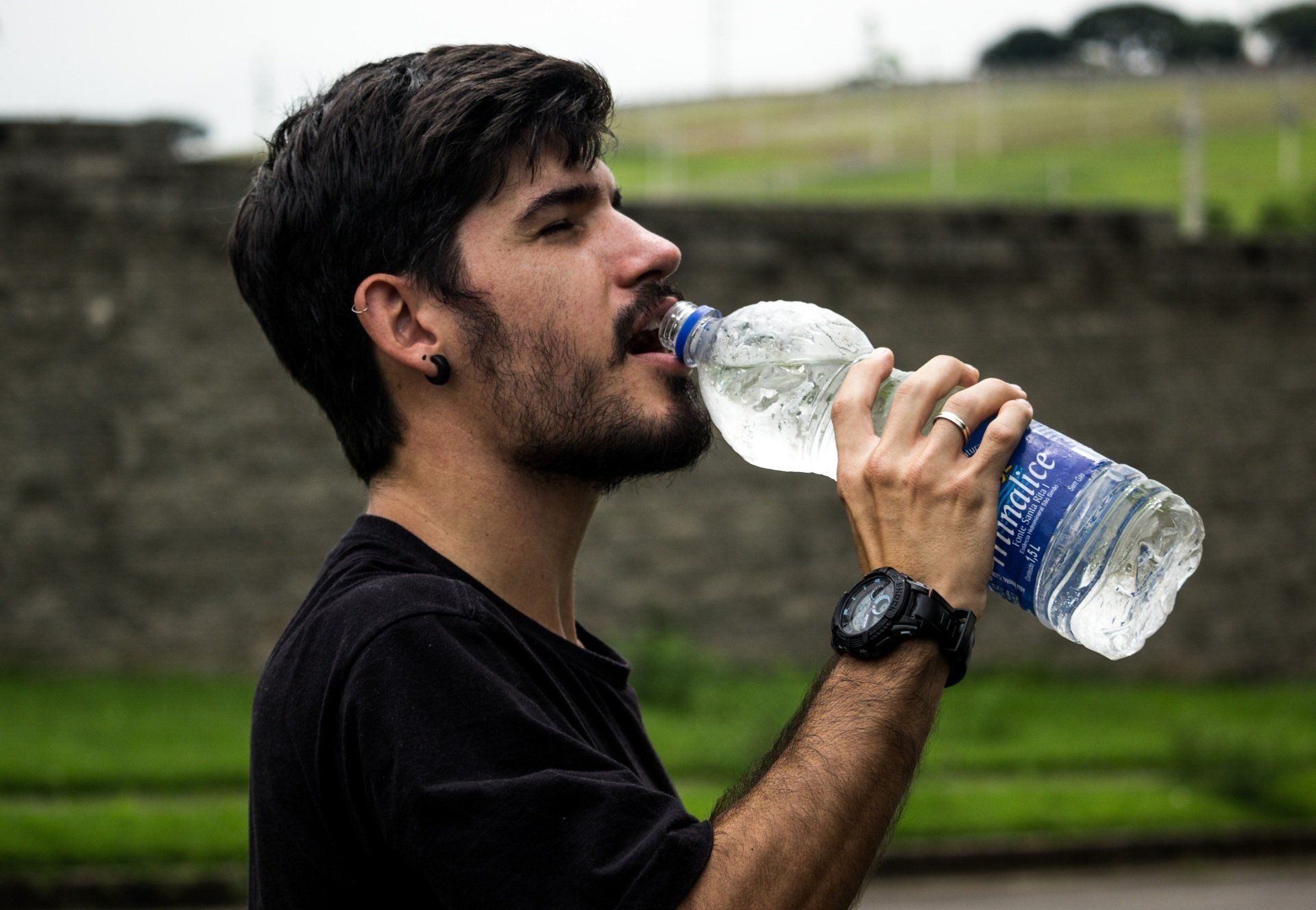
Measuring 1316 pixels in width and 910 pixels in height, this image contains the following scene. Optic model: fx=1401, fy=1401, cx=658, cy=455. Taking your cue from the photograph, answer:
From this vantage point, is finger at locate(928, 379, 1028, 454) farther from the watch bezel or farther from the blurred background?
the blurred background

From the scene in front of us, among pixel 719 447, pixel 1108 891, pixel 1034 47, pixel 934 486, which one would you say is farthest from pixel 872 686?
pixel 1034 47

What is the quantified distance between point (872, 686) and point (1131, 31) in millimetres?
84366

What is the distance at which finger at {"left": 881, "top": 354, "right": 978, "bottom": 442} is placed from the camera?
1.79m

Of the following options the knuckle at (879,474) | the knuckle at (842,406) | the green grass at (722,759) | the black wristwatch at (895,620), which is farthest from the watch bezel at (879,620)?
the green grass at (722,759)

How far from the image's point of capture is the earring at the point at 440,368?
1.97m

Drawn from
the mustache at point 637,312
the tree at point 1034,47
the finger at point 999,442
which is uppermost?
the mustache at point 637,312

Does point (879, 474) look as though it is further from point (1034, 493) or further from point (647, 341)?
point (647, 341)

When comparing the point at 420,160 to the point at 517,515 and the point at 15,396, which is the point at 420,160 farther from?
the point at 15,396

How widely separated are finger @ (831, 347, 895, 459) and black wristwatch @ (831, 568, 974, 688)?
0.17m

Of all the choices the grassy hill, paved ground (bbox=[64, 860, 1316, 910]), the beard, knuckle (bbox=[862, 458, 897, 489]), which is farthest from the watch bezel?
the grassy hill

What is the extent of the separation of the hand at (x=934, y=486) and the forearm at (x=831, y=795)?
4.5 inches

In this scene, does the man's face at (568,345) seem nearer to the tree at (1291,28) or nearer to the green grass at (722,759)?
the green grass at (722,759)

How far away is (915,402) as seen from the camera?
179 centimetres

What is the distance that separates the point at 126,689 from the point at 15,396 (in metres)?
2.27
